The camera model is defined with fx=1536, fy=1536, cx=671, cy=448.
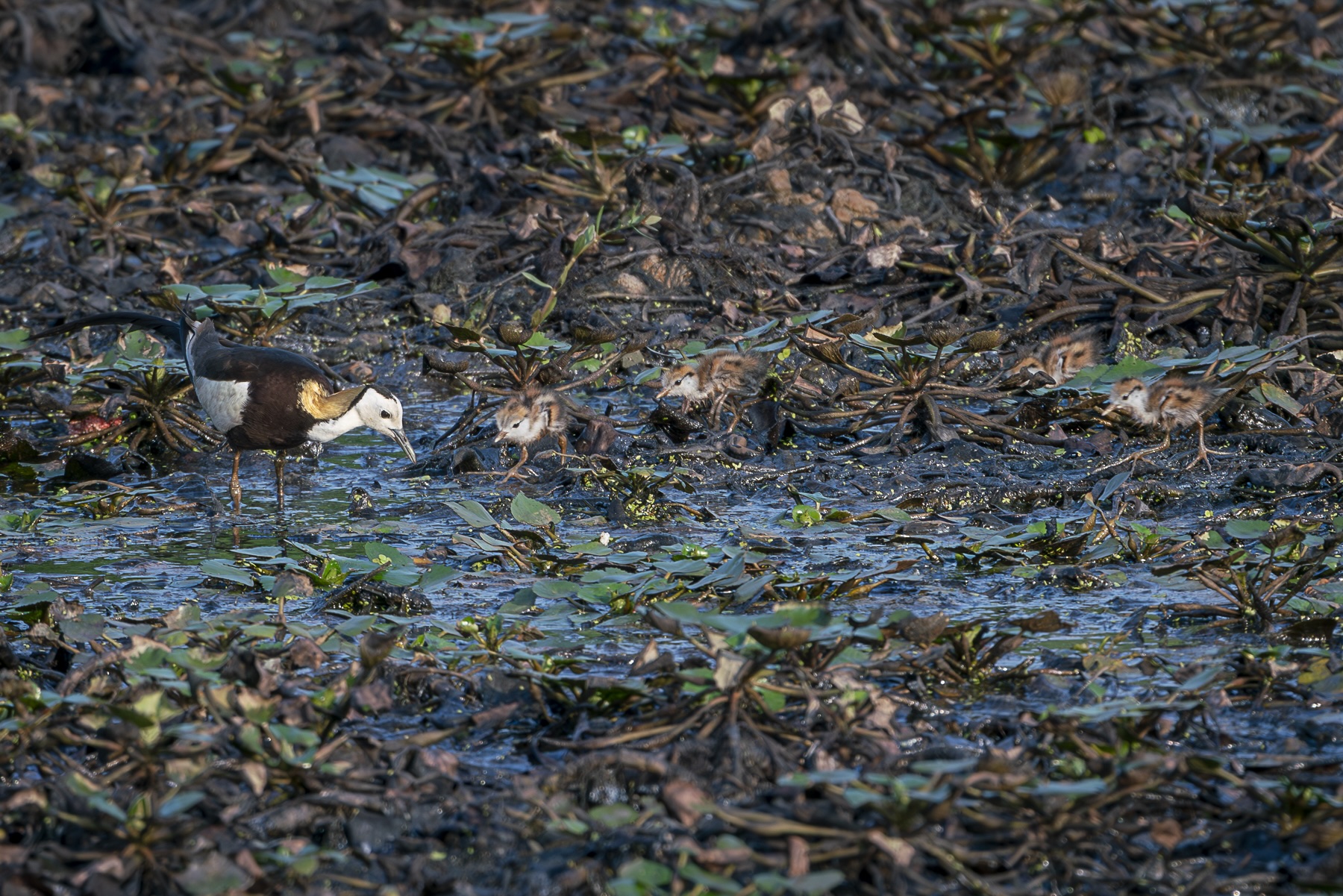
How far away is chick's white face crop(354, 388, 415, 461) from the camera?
575 centimetres

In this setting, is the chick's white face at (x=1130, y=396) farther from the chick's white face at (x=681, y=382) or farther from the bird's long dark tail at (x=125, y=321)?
the bird's long dark tail at (x=125, y=321)

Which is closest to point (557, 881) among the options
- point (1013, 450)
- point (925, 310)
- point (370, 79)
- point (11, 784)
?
point (11, 784)

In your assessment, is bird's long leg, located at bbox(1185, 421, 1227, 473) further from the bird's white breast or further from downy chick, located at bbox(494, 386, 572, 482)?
the bird's white breast

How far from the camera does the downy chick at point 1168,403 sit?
542 centimetres

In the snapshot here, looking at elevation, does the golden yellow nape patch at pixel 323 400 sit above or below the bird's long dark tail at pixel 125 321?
above

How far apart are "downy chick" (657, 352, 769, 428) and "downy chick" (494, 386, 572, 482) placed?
45 centimetres

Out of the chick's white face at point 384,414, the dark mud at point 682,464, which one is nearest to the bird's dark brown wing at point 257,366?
the chick's white face at point 384,414

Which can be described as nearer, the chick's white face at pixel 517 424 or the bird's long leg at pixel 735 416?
the chick's white face at pixel 517 424

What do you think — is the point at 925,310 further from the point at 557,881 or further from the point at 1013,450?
the point at 557,881

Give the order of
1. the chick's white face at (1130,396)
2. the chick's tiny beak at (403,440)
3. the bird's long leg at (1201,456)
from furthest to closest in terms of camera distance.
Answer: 1. the chick's tiny beak at (403,440)
2. the chick's white face at (1130,396)
3. the bird's long leg at (1201,456)

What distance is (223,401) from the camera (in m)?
5.63

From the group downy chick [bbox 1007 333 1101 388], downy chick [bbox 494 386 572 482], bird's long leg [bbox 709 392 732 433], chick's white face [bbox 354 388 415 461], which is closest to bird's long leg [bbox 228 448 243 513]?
chick's white face [bbox 354 388 415 461]

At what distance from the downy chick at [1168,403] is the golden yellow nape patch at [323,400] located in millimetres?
2815

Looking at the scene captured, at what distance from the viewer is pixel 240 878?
126 inches
